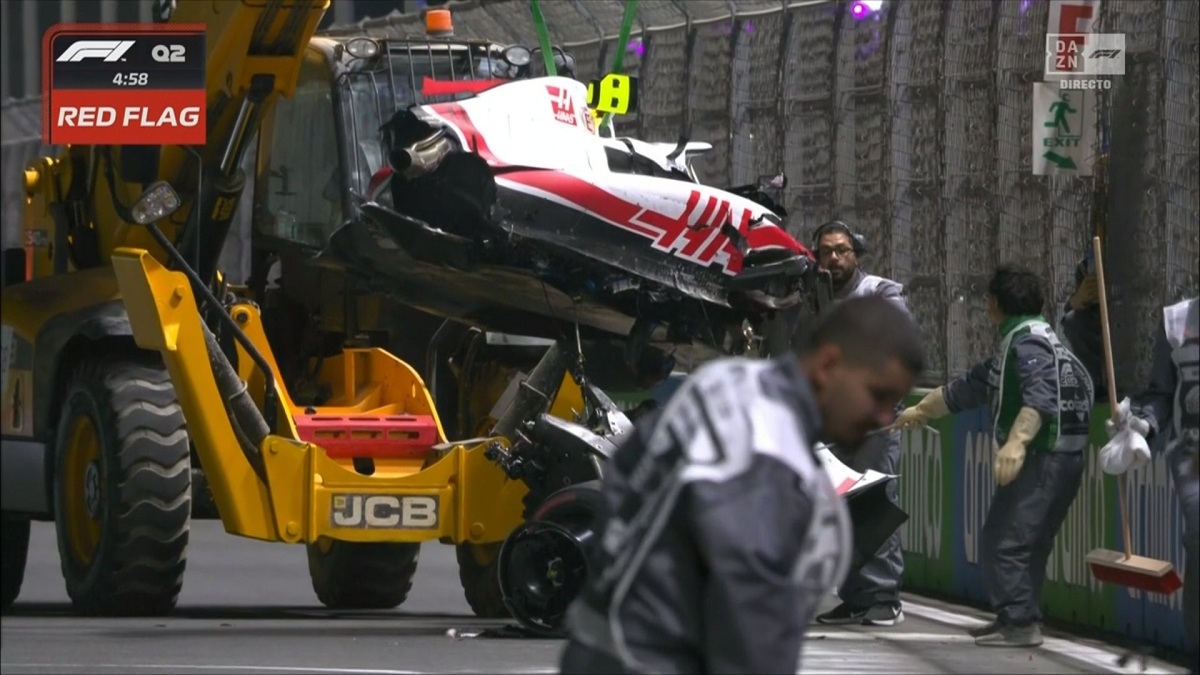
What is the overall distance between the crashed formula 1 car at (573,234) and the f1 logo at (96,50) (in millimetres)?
1317

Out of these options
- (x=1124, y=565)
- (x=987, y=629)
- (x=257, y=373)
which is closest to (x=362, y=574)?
(x=257, y=373)

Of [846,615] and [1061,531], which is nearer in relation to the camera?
[846,615]

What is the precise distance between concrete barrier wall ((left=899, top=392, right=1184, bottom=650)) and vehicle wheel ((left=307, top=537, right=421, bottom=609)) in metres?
2.72

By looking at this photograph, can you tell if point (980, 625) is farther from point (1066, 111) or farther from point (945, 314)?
point (945, 314)

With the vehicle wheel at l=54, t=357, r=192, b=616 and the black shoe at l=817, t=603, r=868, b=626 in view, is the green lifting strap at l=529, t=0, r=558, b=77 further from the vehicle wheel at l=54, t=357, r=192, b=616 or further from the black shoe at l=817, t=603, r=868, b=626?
the black shoe at l=817, t=603, r=868, b=626

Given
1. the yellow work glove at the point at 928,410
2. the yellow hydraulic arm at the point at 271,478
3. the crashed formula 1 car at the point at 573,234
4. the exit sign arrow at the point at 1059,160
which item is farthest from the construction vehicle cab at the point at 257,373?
the exit sign arrow at the point at 1059,160

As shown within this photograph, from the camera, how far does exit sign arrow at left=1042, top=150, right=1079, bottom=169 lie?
11758 mm

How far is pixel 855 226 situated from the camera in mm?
16406

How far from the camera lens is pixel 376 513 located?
37.4ft

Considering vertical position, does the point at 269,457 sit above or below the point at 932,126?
below

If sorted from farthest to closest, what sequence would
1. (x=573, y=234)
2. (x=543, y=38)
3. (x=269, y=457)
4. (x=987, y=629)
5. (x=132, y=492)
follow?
(x=543, y=38) → (x=132, y=492) → (x=269, y=457) → (x=573, y=234) → (x=987, y=629)

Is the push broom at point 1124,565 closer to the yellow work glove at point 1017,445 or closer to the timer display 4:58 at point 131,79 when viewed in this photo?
the yellow work glove at point 1017,445

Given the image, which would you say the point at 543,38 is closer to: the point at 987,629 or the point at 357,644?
the point at 357,644

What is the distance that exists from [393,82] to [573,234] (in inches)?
87.9
